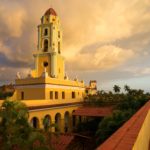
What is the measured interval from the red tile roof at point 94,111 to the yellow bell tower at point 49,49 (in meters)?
6.42

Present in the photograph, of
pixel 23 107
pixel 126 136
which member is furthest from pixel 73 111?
pixel 126 136

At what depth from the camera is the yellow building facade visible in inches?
987

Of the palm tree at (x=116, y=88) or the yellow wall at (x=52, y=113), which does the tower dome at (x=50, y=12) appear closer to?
the yellow wall at (x=52, y=113)

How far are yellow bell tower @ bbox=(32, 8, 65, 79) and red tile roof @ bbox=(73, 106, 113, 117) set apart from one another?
642 centimetres

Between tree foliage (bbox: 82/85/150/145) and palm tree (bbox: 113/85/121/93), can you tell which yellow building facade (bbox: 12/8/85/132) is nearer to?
tree foliage (bbox: 82/85/150/145)

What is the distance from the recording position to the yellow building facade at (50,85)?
25.1m

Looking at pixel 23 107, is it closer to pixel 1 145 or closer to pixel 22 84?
pixel 1 145

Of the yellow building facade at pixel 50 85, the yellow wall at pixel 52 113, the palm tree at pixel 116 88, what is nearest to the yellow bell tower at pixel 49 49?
the yellow building facade at pixel 50 85

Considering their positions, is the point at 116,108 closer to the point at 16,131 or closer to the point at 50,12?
the point at 16,131

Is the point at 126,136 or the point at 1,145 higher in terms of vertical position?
the point at 126,136

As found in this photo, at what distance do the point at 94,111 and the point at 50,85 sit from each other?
6627mm

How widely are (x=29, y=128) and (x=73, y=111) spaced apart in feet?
63.3

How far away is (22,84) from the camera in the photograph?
95.9ft

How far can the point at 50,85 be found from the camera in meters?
28.3
